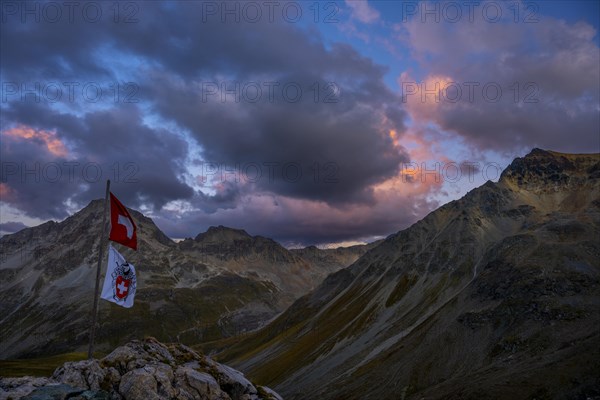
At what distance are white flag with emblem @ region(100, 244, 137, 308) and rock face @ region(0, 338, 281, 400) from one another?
3376mm

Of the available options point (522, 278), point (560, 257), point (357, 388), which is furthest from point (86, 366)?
point (560, 257)

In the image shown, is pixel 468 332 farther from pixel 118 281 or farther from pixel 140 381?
pixel 140 381

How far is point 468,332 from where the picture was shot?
97.3 m

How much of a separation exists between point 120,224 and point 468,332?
302 ft

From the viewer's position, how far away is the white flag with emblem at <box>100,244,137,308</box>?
938 inches

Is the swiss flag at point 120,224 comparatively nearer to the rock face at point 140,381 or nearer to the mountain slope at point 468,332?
the rock face at point 140,381

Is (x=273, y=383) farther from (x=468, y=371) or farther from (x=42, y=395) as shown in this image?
(x=42, y=395)

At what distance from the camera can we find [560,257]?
11719 centimetres

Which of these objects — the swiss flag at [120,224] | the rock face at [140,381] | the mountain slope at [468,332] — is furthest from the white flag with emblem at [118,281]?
the mountain slope at [468,332]

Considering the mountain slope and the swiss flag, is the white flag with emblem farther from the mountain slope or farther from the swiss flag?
the mountain slope

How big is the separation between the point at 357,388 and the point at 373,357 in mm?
21741

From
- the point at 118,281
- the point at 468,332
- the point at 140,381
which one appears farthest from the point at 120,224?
the point at 468,332

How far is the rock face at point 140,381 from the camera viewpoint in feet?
50.8

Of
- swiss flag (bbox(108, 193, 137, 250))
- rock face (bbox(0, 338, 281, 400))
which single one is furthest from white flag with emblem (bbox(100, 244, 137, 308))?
rock face (bbox(0, 338, 281, 400))
